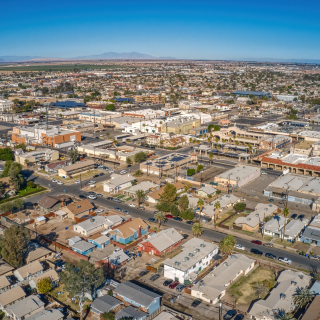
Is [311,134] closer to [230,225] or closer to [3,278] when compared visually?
[230,225]

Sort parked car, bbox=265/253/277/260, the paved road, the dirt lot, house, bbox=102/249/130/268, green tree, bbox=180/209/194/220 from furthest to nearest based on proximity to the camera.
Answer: green tree, bbox=180/209/194/220 → parked car, bbox=265/253/277/260 → the paved road → house, bbox=102/249/130/268 → the dirt lot

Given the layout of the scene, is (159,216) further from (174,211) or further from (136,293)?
(136,293)

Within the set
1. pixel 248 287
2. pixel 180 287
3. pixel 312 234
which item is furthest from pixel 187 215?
pixel 312 234

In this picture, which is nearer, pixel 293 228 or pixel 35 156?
pixel 293 228

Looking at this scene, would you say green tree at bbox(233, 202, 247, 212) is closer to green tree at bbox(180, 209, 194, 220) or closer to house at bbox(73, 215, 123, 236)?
green tree at bbox(180, 209, 194, 220)

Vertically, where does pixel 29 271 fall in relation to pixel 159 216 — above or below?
below

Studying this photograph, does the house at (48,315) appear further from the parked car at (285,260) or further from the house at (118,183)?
the house at (118,183)

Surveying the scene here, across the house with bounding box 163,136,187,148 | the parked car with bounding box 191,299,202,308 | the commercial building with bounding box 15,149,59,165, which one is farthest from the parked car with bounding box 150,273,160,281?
the house with bounding box 163,136,187,148
